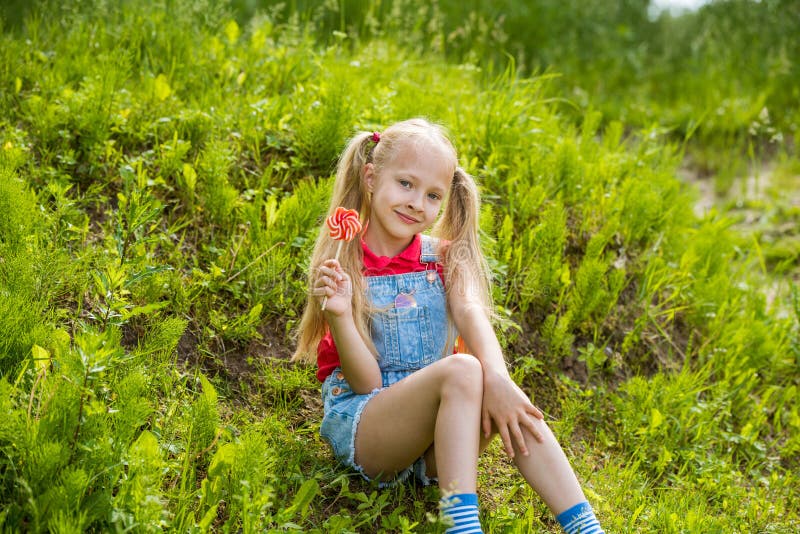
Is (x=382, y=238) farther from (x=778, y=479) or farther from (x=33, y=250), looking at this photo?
(x=778, y=479)

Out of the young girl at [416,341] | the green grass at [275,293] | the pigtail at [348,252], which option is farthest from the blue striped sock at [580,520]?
the pigtail at [348,252]

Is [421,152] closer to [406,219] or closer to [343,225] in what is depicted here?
[406,219]

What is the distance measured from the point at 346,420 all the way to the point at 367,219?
691mm

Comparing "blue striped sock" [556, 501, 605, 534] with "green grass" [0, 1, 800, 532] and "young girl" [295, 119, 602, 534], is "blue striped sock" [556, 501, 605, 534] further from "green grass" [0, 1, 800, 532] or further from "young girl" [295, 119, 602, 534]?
"green grass" [0, 1, 800, 532]

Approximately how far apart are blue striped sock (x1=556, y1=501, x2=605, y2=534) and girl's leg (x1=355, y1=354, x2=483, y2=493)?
310 millimetres

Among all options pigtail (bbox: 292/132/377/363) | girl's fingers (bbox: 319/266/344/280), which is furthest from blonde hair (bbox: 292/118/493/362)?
girl's fingers (bbox: 319/266/344/280)

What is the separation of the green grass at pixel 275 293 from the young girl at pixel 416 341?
0.60ft

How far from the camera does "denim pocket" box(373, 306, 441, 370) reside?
2.71 metres

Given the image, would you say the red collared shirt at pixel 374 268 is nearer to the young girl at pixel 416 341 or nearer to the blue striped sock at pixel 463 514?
the young girl at pixel 416 341

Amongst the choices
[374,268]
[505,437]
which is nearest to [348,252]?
[374,268]

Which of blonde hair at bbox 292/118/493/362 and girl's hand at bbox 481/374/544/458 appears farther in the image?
blonde hair at bbox 292/118/493/362

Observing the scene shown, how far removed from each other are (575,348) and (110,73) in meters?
2.32

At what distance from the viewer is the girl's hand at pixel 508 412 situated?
2414mm

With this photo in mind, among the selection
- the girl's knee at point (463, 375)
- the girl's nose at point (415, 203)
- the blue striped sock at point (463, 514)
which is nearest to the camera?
the blue striped sock at point (463, 514)
